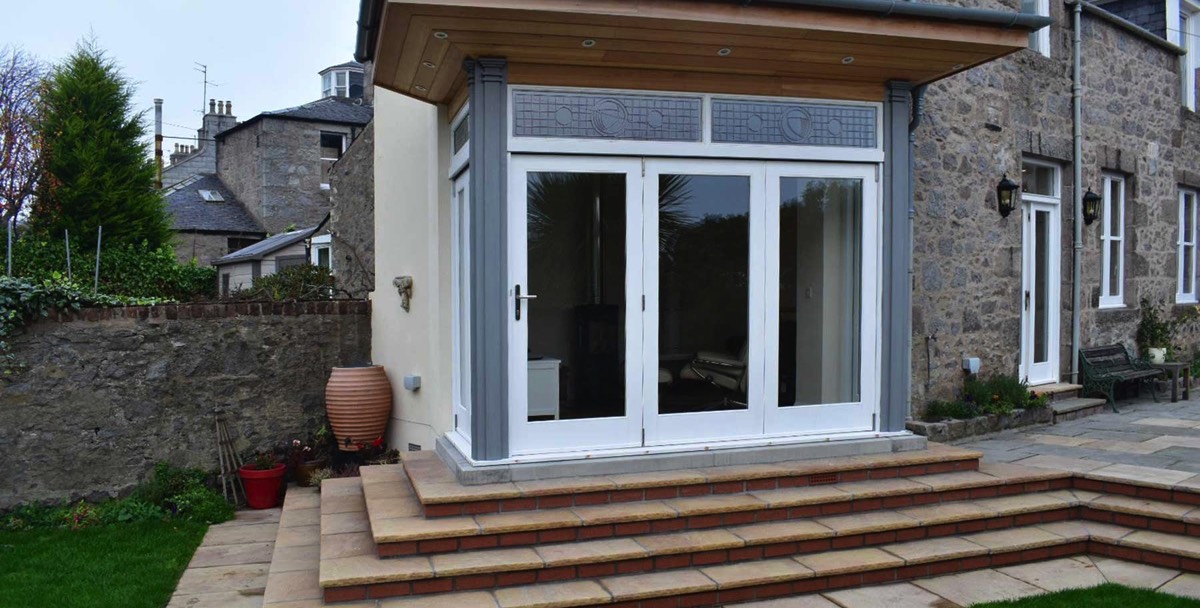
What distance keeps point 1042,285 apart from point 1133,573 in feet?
14.8

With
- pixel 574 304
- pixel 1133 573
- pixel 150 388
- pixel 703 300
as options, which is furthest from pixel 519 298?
pixel 1133 573

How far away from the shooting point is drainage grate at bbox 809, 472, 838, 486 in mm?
5059

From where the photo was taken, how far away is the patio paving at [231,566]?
4543mm

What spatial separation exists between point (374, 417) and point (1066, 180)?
688cm

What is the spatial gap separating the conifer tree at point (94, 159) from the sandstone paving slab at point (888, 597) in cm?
899


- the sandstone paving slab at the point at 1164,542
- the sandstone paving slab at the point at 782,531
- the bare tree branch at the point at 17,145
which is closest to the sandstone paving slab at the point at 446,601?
the sandstone paving slab at the point at 782,531

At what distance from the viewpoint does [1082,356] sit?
8.55 meters

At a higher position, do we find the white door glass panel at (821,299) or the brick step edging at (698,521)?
the white door glass panel at (821,299)

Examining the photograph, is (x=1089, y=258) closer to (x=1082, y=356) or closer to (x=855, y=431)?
(x=1082, y=356)

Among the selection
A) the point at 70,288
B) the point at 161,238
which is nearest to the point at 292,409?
the point at 70,288

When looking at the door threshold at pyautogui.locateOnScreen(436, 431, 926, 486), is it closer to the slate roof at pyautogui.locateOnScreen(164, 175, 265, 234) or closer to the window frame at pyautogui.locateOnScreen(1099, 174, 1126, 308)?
the window frame at pyautogui.locateOnScreen(1099, 174, 1126, 308)

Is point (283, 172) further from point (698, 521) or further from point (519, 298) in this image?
point (698, 521)

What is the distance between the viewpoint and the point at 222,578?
4879 mm

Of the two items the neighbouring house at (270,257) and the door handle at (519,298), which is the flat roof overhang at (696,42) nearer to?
the door handle at (519,298)
